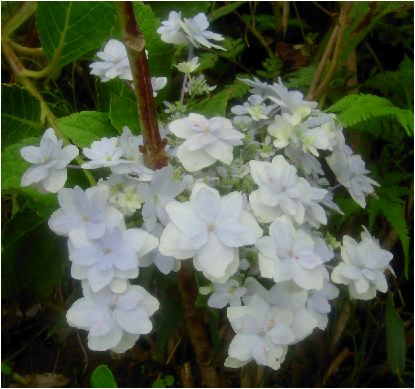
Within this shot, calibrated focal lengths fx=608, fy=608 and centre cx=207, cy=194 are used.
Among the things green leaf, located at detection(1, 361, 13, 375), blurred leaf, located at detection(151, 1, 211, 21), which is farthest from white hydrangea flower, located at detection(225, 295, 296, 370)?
green leaf, located at detection(1, 361, 13, 375)

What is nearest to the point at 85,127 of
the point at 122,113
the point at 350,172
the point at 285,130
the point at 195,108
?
the point at 122,113

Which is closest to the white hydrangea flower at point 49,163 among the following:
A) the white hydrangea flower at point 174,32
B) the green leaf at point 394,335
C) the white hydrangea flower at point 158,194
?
the white hydrangea flower at point 158,194

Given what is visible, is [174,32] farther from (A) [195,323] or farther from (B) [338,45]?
(A) [195,323]

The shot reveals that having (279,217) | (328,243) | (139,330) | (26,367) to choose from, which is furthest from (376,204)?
(26,367)

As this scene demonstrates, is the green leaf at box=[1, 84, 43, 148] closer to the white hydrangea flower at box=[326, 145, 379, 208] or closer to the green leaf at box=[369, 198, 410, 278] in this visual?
the white hydrangea flower at box=[326, 145, 379, 208]

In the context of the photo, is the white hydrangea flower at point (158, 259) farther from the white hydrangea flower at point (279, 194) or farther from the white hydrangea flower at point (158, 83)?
the white hydrangea flower at point (158, 83)

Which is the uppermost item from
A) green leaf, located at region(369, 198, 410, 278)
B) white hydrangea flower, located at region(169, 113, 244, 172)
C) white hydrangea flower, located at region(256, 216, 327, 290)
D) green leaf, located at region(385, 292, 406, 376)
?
white hydrangea flower, located at region(169, 113, 244, 172)

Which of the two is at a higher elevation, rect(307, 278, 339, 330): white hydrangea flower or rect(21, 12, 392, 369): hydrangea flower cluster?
rect(21, 12, 392, 369): hydrangea flower cluster
